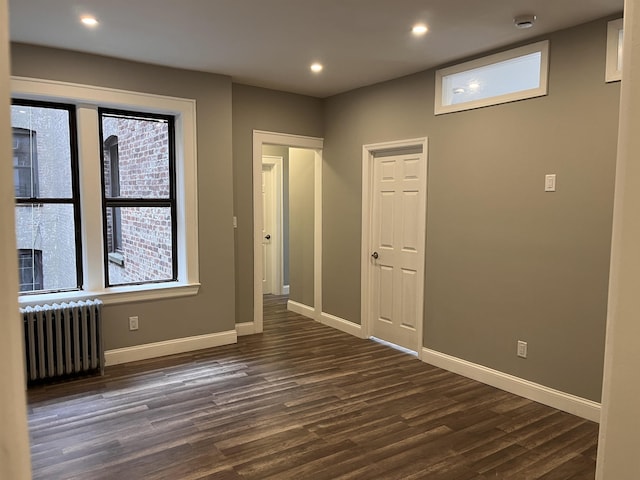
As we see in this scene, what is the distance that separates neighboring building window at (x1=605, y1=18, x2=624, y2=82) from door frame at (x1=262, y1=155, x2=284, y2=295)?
486 centimetres

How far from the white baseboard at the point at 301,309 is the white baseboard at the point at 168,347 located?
1303mm

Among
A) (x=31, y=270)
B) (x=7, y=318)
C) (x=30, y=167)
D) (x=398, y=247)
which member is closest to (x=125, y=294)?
(x=31, y=270)

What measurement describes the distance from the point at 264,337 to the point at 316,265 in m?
1.17

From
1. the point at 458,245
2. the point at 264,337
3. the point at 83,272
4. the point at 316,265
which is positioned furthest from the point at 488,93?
the point at 83,272

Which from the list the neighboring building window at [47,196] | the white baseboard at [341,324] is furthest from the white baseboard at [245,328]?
the neighboring building window at [47,196]

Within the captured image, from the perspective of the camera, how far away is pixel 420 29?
3.27m

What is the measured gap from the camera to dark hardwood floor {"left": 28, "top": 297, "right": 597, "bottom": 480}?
8.52 feet

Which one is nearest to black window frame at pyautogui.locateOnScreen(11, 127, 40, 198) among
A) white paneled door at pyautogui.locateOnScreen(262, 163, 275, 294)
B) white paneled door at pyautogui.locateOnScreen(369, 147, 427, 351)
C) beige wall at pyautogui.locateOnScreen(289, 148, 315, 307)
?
beige wall at pyautogui.locateOnScreen(289, 148, 315, 307)

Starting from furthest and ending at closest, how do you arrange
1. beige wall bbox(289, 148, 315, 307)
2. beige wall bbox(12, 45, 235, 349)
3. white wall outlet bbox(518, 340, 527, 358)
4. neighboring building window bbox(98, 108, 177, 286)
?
1. beige wall bbox(289, 148, 315, 307)
2. neighboring building window bbox(98, 108, 177, 286)
3. beige wall bbox(12, 45, 235, 349)
4. white wall outlet bbox(518, 340, 527, 358)

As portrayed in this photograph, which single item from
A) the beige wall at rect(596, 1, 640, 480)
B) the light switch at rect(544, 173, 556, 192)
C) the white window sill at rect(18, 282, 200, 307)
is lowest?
the white window sill at rect(18, 282, 200, 307)

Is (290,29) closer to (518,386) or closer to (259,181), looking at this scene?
(259,181)

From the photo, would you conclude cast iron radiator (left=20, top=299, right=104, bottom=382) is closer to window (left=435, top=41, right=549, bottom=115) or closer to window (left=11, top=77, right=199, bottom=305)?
window (left=11, top=77, right=199, bottom=305)

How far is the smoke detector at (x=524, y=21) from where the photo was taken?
3.01 metres

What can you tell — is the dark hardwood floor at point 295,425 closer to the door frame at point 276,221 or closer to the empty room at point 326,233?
the empty room at point 326,233
